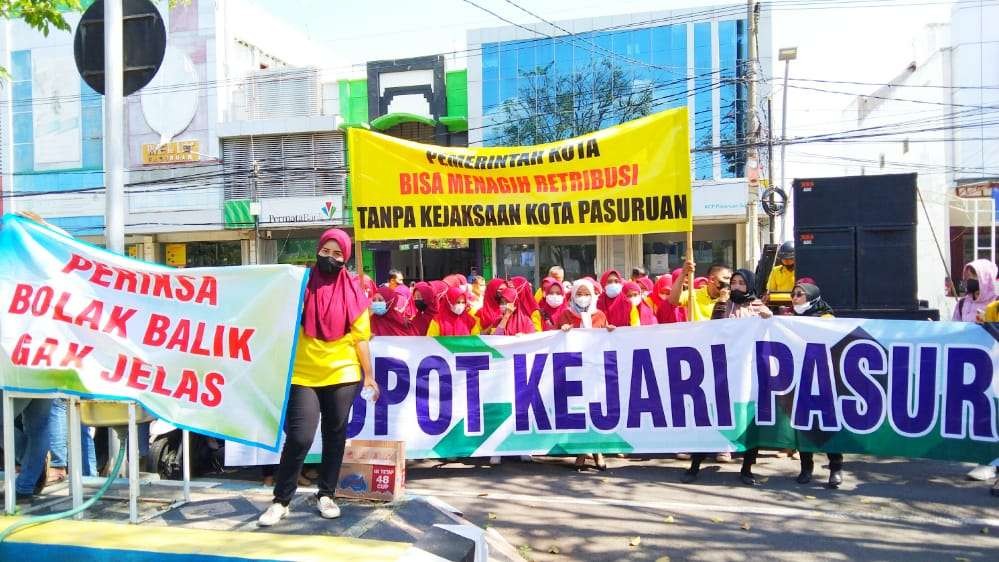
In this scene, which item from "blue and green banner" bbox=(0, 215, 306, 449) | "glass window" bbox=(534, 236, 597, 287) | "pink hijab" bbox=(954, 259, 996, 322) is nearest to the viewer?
"blue and green banner" bbox=(0, 215, 306, 449)

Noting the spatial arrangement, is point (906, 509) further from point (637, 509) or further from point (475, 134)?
point (475, 134)

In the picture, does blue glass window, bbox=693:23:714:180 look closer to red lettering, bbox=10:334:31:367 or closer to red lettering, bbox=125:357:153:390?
red lettering, bbox=125:357:153:390

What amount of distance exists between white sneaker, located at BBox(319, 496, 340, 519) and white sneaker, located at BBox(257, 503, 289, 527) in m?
0.20

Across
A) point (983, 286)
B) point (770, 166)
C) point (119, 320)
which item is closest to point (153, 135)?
point (770, 166)

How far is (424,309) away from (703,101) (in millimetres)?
17329

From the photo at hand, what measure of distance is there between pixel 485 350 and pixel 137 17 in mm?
3591

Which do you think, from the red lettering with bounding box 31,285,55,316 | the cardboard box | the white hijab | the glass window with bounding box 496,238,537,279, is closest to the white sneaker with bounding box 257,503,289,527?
the cardboard box

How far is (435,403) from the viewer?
21.0 ft

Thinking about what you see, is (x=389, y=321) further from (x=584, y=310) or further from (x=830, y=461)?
(x=830, y=461)

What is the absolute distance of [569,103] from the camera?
23531mm

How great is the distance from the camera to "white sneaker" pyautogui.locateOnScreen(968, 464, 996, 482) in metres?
6.03

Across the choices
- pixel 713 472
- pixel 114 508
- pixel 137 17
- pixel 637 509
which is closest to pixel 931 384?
pixel 713 472

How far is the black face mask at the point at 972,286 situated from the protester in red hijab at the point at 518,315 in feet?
13.0

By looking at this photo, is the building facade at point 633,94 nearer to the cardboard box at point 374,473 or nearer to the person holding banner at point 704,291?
the person holding banner at point 704,291
